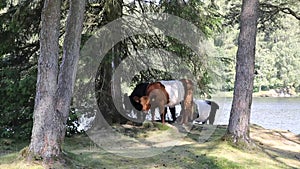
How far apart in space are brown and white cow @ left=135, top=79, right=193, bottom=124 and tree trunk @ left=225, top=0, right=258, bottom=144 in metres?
1.84

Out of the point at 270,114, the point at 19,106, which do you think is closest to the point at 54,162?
the point at 19,106

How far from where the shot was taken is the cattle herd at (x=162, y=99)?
720 cm

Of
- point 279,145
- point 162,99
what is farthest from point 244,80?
point 162,99

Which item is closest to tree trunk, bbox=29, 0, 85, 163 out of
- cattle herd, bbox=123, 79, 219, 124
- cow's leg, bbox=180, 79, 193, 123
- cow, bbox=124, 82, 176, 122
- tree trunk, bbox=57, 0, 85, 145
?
tree trunk, bbox=57, 0, 85, 145

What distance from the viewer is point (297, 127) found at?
536 inches

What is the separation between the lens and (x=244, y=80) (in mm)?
5496

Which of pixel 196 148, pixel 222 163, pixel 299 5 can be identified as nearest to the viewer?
pixel 222 163

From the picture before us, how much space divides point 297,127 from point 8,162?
38.7 feet

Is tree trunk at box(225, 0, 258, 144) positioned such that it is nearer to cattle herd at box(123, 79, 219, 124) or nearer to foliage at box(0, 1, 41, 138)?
cattle herd at box(123, 79, 219, 124)

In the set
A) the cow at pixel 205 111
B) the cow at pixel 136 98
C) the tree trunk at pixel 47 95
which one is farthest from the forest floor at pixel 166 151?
the cow at pixel 205 111

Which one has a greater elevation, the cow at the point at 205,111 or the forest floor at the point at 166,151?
the cow at the point at 205,111

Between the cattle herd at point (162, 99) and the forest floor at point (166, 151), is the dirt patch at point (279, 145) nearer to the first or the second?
the forest floor at point (166, 151)

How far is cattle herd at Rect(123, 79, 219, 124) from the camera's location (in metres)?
7.20

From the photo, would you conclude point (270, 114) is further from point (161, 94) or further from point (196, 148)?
point (196, 148)
